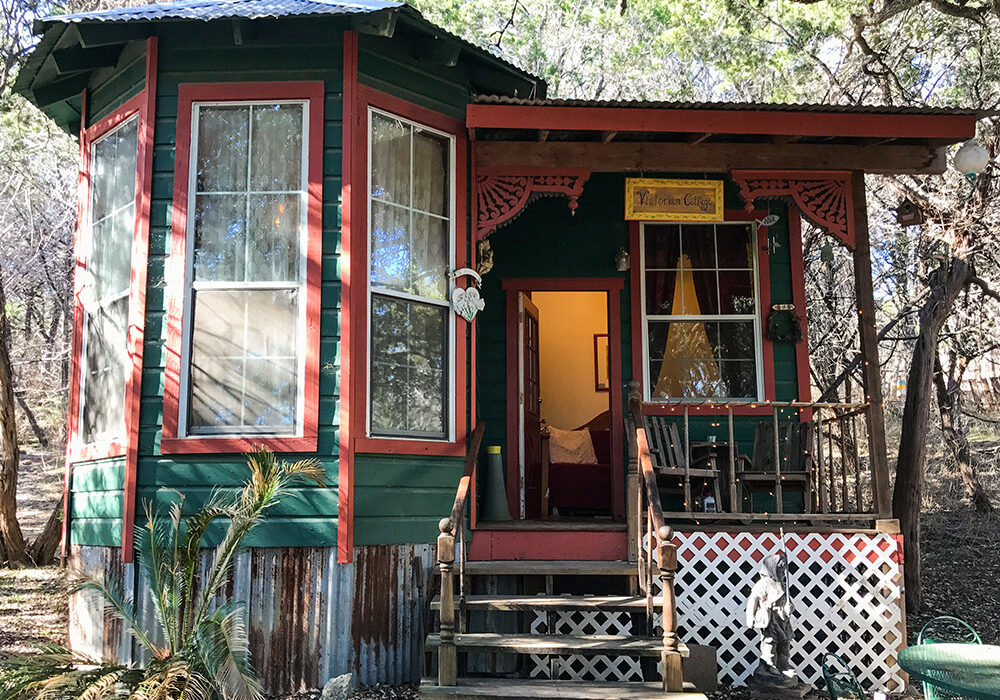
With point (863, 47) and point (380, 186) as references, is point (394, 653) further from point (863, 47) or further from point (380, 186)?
point (863, 47)

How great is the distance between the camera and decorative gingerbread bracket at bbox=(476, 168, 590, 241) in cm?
670

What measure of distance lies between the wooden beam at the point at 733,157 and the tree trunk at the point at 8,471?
708 cm

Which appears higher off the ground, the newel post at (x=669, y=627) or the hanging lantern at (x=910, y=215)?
the hanging lantern at (x=910, y=215)

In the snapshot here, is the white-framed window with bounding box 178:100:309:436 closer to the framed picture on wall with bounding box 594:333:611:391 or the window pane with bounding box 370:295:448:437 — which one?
the window pane with bounding box 370:295:448:437

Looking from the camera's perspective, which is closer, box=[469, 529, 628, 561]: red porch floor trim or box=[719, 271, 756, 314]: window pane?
box=[469, 529, 628, 561]: red porch floor trim

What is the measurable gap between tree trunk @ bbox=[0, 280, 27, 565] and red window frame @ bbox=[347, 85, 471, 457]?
20.5 feet

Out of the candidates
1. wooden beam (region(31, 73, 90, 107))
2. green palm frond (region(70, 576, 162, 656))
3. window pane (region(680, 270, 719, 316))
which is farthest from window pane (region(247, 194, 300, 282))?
window pane (region(680, 270, 719, 316))

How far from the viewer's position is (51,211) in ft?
50.4

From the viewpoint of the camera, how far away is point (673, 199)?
24.1ft

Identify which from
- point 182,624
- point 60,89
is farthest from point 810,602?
point 60,89

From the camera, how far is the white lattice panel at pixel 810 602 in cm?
619

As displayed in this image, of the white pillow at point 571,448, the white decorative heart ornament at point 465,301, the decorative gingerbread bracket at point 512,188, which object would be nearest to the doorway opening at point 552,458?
the white pillow at point 571,448

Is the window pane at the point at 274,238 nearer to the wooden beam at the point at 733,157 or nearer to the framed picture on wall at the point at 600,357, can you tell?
the wooden beam at the point at 733,157

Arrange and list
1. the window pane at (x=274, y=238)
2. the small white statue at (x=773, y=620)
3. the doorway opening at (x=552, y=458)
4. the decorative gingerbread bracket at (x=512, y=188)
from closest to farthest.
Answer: the small white statue at (x=773, y=620), the window pane at (x=274, y=238), the decorative gingerbread bracket at (x=512, y=188), the doorway opening at (x=552, y=458)
